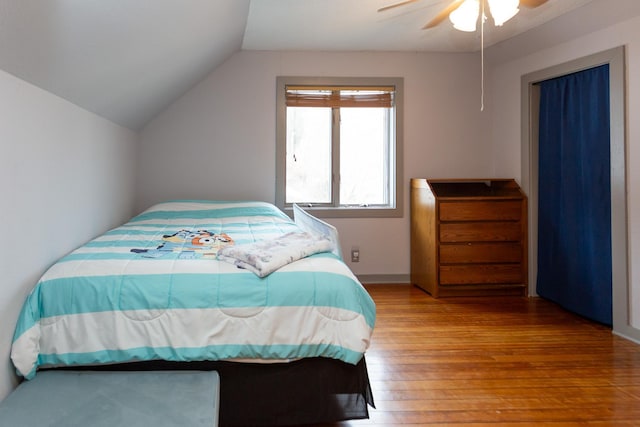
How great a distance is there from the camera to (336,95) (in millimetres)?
3943

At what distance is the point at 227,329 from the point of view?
153 cm

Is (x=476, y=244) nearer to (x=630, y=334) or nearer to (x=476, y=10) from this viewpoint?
(x=630, y=334)

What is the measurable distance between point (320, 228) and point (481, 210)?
162cm

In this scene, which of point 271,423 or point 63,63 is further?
point 63,63

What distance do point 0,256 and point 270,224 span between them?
5.09 feet

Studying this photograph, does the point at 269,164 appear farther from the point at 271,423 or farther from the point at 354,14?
the point at 271,423

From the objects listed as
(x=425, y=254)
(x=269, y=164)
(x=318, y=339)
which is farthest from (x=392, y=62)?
(x=318, y=339)

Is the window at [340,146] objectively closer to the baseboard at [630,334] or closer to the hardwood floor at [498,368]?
the hardwood floor at [498,368]

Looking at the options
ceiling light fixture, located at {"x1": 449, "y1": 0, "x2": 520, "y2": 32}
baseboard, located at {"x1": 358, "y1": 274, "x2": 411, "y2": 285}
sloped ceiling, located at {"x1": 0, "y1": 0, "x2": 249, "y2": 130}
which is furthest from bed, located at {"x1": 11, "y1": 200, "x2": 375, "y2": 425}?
baseboard, located at {"x1": 358, "y1": 274, "x2": 411, "y2": 285}

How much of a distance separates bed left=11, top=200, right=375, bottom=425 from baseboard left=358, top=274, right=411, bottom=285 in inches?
92.7

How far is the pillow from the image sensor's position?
6.90 ft

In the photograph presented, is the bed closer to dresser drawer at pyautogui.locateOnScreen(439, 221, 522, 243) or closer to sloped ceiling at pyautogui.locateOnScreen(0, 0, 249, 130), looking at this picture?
sloped ceiling at pyautogui.locateOnScreen(0, 0, 249, 130)

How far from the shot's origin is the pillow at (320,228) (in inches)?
82.8

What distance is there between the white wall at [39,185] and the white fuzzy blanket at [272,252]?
2.35ft
